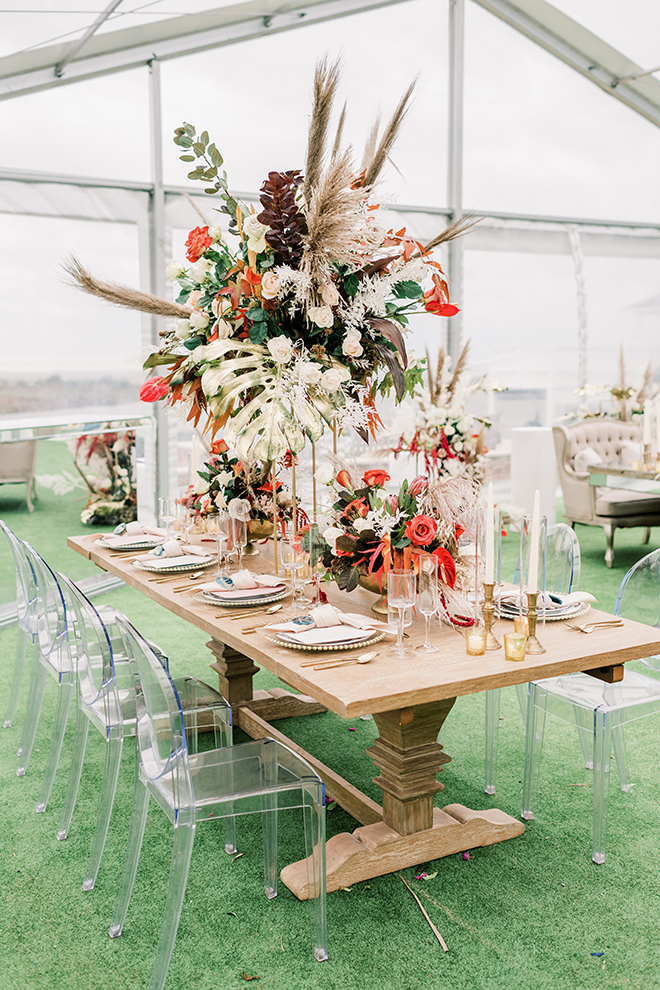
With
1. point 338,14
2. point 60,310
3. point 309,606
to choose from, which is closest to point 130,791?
point 309,606

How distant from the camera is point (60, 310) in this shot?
21.2 ft

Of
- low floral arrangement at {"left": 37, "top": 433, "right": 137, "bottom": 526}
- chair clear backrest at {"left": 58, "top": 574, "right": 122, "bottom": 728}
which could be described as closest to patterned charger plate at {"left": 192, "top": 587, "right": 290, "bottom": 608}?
chair clear backrest at {"left": 58, "top": 574, "right": 122, "bottom": 728}

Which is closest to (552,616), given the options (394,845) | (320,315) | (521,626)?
(521,626)

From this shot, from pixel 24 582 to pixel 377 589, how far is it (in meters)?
1.51

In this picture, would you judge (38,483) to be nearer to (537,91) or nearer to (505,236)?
(505,236)

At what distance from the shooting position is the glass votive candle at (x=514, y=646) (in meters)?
2.19

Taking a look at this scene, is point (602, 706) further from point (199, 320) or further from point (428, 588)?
point (199, 320)

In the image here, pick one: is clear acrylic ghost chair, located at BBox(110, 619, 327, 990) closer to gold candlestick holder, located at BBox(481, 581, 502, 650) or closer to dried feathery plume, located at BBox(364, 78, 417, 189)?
gold candlestick holder, located at BBox(481, 581, 502, 650)

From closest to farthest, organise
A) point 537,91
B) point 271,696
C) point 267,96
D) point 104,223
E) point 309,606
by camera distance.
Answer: point 309,606
point 271,696
point 104,223
point 267,96
point 537,91

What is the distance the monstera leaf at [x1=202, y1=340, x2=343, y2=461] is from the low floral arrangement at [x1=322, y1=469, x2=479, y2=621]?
0.84ft

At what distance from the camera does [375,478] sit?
108 inches

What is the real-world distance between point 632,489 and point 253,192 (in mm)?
3940

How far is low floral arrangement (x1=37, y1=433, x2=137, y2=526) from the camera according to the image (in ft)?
18.7

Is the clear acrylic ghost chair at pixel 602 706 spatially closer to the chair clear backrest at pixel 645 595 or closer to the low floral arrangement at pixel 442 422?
the chair clear backrest at pixel 645 595
